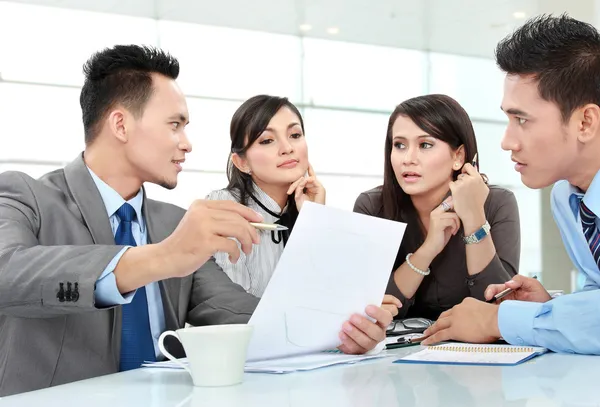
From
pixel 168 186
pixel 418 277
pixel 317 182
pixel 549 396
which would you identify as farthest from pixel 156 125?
pixel 549 396

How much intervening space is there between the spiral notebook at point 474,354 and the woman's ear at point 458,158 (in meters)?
1.06

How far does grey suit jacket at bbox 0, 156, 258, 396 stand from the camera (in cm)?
126

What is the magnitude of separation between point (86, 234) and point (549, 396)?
102 centimetres

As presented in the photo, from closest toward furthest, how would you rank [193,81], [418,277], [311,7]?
[418,277]
[193,81]
[311,7]

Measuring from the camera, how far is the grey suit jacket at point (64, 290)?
4.14ft

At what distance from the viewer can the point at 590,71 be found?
66.5 inches

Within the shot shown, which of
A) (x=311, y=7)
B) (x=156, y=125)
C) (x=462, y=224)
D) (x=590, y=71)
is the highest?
(x=311, y=7)

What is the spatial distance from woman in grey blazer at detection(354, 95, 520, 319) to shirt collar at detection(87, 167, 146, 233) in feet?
2.61

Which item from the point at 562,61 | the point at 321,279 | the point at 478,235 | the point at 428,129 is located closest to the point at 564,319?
the point at 321,279

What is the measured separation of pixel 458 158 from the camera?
8.03 feet

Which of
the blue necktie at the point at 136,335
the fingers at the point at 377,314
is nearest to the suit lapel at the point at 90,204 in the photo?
the blue necktie at the point at 136,335

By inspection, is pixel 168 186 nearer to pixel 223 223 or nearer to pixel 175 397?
pixel 223 223

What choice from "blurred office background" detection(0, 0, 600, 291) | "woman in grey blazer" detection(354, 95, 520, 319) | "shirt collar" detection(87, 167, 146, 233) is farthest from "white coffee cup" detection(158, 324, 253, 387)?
"blurred office background" detection(0, 0, 600, 291)

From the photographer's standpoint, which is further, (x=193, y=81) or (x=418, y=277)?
(x=193, y=81)
